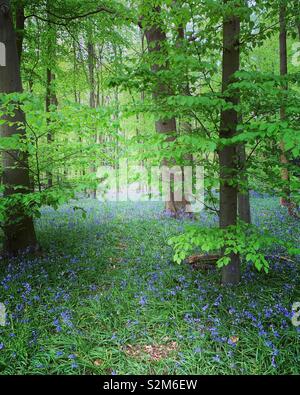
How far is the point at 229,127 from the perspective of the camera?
385 cm

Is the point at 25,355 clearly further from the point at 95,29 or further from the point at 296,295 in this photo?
the point at 95,29

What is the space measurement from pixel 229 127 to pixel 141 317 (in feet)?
9.64

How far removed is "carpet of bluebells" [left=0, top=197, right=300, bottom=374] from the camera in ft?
10.8

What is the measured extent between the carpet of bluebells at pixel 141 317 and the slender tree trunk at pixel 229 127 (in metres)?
0.88

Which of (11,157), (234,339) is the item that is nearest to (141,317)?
(234,339)

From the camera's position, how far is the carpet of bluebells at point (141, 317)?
3.28m

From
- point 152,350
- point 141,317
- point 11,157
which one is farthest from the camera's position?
point 11,157

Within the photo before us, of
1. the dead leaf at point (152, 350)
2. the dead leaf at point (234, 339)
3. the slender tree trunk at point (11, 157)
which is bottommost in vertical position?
the dead leaf at point (152, 350)

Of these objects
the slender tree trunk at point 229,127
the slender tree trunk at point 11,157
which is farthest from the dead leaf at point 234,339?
the slender tree trunk at point 11,157

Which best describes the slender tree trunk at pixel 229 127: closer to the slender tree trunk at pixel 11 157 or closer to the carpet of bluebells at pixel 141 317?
the carpet of bluebells at pixel 141 317

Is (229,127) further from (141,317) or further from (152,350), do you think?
(152,350)

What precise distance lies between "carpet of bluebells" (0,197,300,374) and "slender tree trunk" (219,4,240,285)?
876 millimetres
